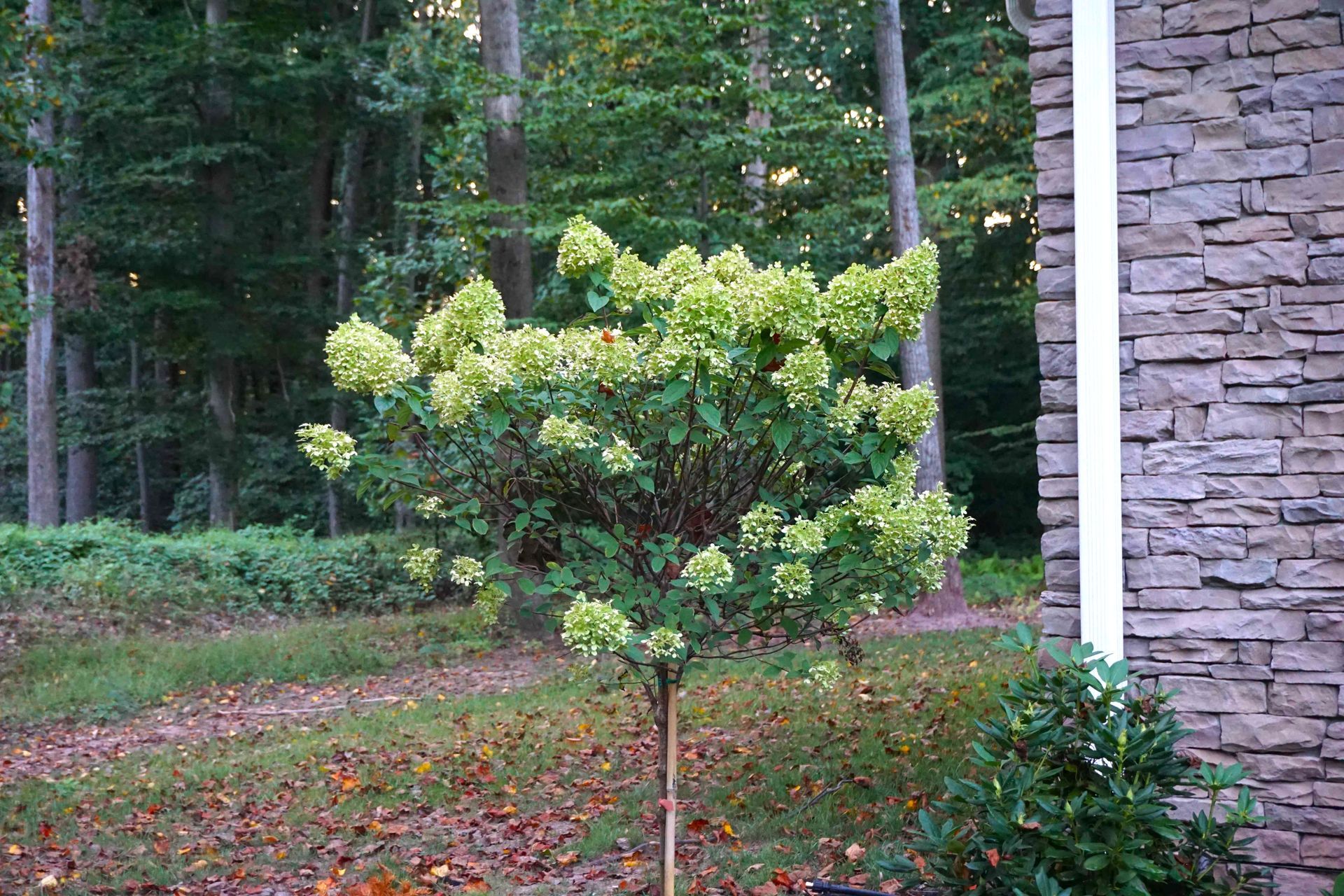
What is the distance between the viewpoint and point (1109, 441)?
3.43 meters

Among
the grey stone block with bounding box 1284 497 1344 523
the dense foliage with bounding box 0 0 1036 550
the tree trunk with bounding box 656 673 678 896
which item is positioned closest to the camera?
the grey stone block with bounding box 1284 497 1344 523

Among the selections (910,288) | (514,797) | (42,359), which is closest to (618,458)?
(910,288)

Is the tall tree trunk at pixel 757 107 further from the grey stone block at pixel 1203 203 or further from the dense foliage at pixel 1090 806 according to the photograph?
the dense foliage at pixel 1090 806

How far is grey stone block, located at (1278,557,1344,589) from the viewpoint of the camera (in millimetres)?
3270

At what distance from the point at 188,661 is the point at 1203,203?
915 centimetres

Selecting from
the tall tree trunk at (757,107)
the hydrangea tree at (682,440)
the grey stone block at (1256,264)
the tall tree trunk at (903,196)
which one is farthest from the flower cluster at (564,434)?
the tall tree trunk at (903,196)

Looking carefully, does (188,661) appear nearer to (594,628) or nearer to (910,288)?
(594,628)

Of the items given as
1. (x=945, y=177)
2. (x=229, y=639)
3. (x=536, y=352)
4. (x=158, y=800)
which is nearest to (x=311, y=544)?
(x=229, y=639)

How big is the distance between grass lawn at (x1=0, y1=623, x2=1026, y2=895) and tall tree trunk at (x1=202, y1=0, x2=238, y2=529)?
482 inches

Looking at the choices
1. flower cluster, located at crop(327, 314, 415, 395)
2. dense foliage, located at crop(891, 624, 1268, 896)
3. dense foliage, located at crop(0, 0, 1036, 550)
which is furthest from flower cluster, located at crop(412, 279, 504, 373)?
dense foliage, located at crop(0, 0, 1036, 550)

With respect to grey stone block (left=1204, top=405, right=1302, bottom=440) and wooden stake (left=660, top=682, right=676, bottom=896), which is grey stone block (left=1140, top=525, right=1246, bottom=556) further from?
wooden stake (left=660, top=682, right=676, bottom=896)

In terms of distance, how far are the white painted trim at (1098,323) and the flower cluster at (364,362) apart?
2.07m

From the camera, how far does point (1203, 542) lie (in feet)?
11.1

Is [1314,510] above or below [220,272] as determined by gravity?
below
